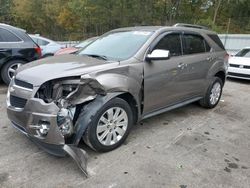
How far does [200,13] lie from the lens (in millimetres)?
23969

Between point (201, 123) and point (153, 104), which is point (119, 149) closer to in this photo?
point (153, 104)

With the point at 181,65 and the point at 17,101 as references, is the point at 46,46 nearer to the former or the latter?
the point at 181,65

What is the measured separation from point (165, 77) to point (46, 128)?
79.4 inches

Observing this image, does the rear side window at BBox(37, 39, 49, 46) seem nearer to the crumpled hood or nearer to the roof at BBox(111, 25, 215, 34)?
the roof at BBox(111, 25, 215, 34)

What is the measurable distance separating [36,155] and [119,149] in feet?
3.58

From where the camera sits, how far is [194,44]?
187 inches

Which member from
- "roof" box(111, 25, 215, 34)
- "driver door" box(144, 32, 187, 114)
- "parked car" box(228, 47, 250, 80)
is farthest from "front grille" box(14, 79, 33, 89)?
"parked car" box(228, 47, 250, 80)

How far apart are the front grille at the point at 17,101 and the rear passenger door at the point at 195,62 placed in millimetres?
2586

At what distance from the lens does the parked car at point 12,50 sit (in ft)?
21.0

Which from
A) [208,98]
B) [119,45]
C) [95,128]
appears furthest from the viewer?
[208,98]

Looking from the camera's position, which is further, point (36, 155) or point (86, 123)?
point (36, 155)

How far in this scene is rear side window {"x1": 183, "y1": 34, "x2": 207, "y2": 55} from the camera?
451 centimetres

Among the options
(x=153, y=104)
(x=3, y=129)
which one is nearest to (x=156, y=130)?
(x=153, y=104)

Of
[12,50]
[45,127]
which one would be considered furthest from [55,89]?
[12,50]
